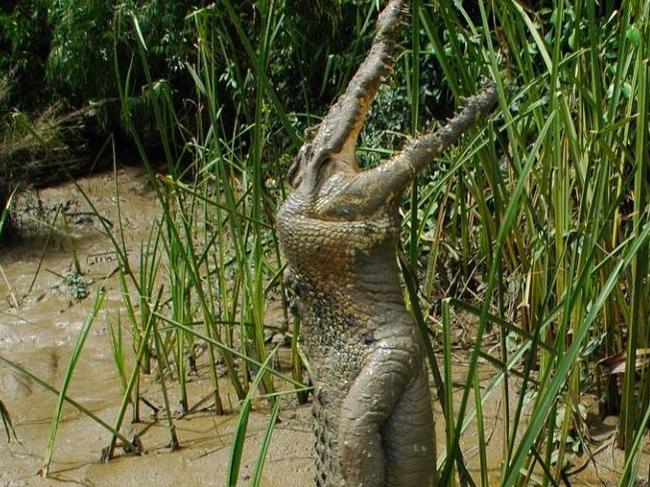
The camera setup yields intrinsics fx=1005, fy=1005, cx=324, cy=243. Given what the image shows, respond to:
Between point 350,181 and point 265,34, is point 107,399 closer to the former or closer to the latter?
point 265,34

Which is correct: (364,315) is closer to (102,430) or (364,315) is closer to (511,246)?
(511,246)

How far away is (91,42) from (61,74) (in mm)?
570

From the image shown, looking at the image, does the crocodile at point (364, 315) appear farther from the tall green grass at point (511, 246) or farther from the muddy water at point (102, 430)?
the muddy water at point (102, 430)

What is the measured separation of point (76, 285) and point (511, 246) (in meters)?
3.21

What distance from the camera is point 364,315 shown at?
86.0 inches

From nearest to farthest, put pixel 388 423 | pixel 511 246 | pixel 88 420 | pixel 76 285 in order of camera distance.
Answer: pixel 388 423 < pixel 511 246 < pixel 88 420 < pixel 76 285

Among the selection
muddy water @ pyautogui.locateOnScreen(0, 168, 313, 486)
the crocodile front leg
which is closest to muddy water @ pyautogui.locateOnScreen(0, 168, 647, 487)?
muddy water @ pyautogui.locateOnScreen(0, 168, 313, 486)

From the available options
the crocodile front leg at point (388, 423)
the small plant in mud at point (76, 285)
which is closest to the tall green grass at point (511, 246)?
the crocodile front leg at point (388, 423)

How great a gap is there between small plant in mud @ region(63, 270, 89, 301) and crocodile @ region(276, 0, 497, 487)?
13.5 feet

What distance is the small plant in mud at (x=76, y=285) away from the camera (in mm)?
6133

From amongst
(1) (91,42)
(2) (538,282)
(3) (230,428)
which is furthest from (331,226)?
(1) (91,42)

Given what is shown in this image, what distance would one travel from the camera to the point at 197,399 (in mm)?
4211

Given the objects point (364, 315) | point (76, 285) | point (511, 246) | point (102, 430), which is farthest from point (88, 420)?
point (364, 315)

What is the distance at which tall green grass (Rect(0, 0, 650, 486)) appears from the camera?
2.19 m
